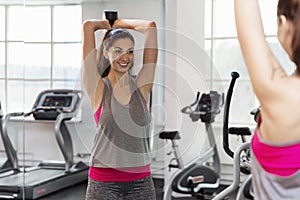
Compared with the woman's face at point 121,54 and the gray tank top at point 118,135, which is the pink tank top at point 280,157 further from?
the woman's face at point 121,54

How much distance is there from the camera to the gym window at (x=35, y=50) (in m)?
5.10

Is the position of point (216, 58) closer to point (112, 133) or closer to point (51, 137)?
Result: point (51, 137)

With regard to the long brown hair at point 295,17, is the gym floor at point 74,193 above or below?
below

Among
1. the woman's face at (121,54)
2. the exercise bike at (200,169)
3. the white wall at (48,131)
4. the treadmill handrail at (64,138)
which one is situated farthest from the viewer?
the treadmill handrail at (64,138)

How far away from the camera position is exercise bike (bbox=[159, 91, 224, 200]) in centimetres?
451

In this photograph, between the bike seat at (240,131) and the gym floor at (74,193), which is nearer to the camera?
the bike seat at (240,131)

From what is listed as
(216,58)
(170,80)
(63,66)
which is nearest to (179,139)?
Answer: (170,80)

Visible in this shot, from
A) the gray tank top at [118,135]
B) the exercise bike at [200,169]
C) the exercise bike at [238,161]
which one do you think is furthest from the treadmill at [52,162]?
the gray tank top at [118,135]

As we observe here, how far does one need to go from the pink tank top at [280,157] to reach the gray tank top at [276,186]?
11 mm

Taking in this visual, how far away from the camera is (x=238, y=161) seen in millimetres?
2045

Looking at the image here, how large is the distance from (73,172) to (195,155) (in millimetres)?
1437

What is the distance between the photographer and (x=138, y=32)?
2201 mm

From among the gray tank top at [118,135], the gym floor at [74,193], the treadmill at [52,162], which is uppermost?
the gray tank top at [118,135]

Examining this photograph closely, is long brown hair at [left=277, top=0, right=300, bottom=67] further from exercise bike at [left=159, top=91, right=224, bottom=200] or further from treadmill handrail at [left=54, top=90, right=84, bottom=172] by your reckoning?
treadmill handrail at [left=54, top=90, right=84, bottom=172]
